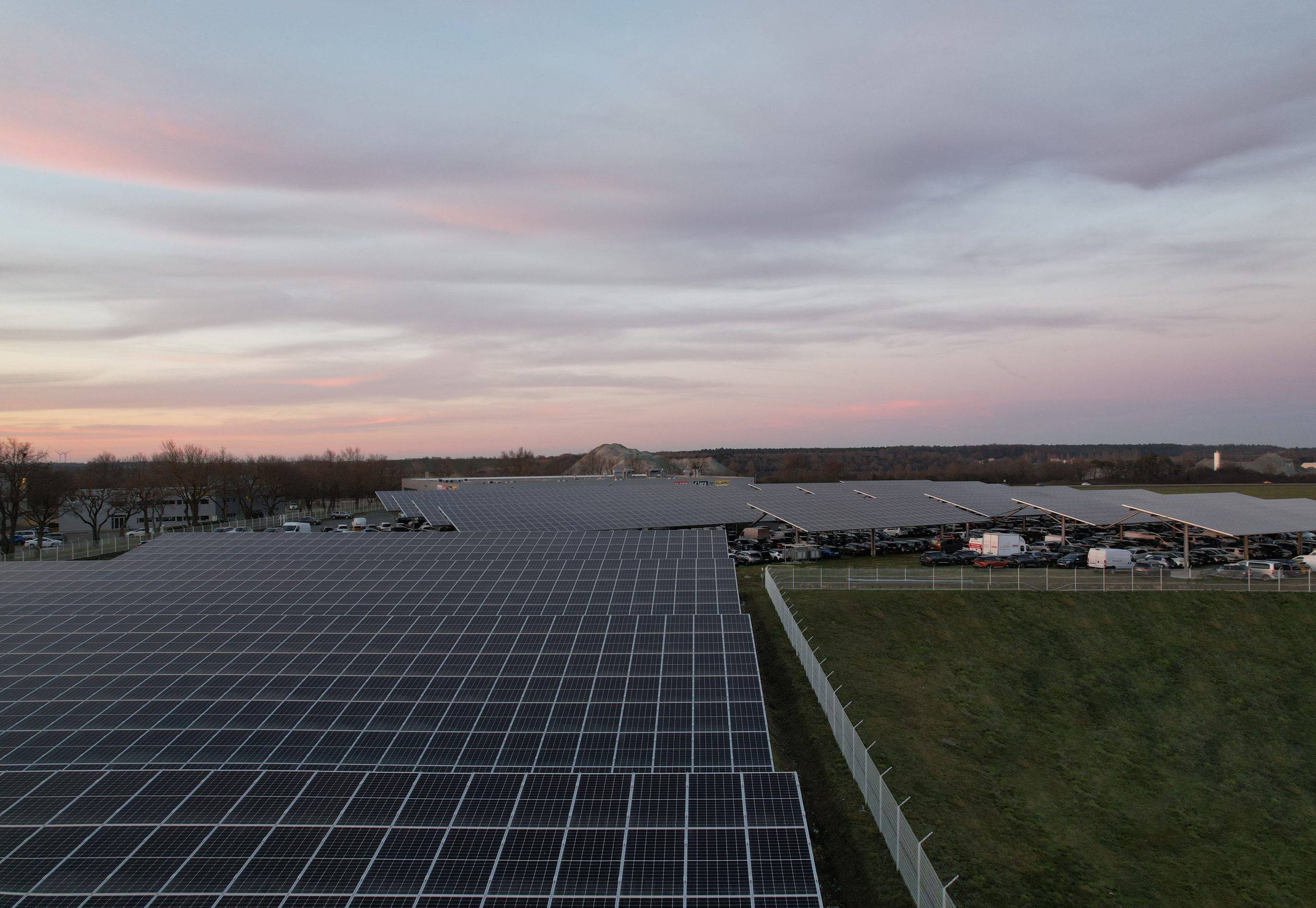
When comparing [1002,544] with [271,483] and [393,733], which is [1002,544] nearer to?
[393,733]

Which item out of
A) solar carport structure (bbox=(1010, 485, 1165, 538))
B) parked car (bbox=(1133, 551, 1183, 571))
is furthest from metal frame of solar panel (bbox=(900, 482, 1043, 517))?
parked car (bbox=(1133, 551, 1183, 571))

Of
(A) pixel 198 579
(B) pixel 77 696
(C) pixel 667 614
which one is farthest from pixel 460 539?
(B) pixel 77 696

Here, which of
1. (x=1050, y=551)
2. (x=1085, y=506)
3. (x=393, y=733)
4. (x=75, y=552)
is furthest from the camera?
(x=1085, y=506)

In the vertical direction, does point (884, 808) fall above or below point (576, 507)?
below

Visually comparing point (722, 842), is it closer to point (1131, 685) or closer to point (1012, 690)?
point (1012, 690)

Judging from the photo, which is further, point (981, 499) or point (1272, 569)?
point (981, 499)

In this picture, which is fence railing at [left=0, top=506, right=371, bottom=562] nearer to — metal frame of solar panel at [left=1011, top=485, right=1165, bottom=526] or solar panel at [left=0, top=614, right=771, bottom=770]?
solar panel at [left=0, top=614, right=771, bottom=770]

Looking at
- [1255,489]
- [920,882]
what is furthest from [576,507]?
[1255,489]
